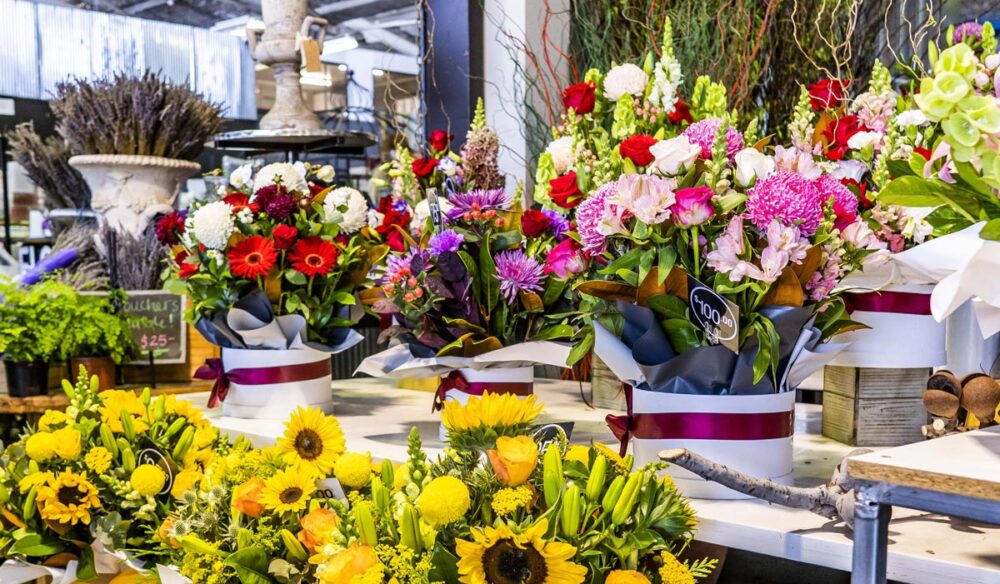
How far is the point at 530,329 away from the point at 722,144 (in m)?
0.43

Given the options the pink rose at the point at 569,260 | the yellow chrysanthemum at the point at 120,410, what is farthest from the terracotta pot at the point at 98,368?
the pink rose at the point at 569,260

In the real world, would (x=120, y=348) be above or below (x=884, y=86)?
below

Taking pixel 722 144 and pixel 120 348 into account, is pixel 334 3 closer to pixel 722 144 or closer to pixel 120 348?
pixel 120 348

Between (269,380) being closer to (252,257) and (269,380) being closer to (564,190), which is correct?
(252,257)

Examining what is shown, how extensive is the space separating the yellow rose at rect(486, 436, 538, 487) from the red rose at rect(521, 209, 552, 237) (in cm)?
43

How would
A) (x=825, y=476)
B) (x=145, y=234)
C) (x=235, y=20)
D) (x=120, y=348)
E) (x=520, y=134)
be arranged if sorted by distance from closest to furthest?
(x=825, y=476)
(x=120, y=348)
(x=145, y=234)
(x=520, y=134)
(x=235, y=20)

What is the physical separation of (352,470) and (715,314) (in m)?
0.44

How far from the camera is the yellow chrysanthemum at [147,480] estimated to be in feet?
4.12

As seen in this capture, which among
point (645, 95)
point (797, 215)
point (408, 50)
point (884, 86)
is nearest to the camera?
point (797, 215)

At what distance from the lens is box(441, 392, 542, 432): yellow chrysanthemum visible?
40.1 inches

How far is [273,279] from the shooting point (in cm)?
153

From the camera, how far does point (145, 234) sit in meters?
2.20

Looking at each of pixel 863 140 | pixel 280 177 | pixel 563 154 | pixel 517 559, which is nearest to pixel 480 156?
pixel 563 154

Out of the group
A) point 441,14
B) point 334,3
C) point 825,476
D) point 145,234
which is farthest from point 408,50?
point 825,476
